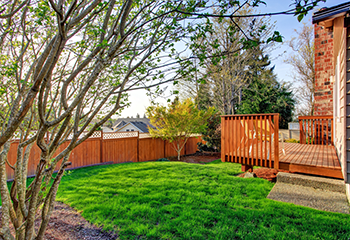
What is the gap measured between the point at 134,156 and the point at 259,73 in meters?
13.7

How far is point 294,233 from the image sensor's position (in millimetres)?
2416

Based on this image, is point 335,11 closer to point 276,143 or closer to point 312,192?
point 276,143

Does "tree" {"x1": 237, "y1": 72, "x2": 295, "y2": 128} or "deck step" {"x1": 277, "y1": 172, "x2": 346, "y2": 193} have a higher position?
"tree" {"x1": 237, "y1": 72, "x2": 295, "y2": 128}

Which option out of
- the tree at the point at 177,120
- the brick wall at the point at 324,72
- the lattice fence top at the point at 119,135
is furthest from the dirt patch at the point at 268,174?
the lattice fence top at the point at 119,135

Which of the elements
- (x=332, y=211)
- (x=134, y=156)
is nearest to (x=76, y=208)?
(x=332, y=211)

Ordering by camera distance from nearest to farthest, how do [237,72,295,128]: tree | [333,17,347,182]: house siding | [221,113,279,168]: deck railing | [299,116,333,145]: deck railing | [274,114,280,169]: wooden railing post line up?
[333,17,347,182]: house siding
[274,114,280,169]: wooden railing post
[221,113,279,168]: deck railing
[299,116,333,145]: deck railing
[237,72,295,128]: tree

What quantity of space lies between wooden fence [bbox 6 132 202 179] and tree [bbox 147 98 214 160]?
82 cm

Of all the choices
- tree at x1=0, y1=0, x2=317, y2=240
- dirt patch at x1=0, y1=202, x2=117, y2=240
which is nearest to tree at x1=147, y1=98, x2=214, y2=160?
tree at x1=0, y1=0, x2=317, y2=240

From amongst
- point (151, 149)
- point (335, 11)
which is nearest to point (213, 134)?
point (151, 149)

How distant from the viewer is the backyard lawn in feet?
8.20

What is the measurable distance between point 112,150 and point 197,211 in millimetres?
6553

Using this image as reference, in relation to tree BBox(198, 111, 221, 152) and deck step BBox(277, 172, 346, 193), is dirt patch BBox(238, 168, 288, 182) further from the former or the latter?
tree BBox(198, 111, 221, 152)

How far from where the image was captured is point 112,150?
8.87 meters

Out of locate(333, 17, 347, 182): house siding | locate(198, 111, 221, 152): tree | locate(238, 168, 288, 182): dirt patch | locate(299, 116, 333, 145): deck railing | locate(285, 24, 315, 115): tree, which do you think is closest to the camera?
locate(333, 17, 347, 182): house siding
